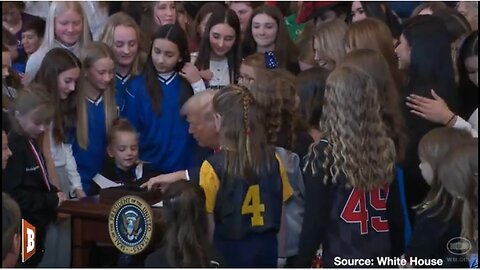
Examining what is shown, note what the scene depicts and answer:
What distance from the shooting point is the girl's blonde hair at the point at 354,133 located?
157 inches

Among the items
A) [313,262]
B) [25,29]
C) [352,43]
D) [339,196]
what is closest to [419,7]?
[352,43]

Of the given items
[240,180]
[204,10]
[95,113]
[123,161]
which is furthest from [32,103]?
[240,180]

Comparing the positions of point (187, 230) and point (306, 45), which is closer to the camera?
point (187, 230)

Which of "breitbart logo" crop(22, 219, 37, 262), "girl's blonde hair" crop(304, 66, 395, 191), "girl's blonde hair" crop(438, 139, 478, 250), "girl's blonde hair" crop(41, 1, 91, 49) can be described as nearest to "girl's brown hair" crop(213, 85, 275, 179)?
"girl's blonde hair" crop(304, 66, 395, 191)

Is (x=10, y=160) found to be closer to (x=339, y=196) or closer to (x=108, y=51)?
(x=108, y=51)

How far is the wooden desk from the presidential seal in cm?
2

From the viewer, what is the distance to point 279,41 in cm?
405

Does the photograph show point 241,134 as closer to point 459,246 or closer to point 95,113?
point 95,113

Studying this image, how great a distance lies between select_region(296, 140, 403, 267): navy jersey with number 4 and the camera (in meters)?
3.99

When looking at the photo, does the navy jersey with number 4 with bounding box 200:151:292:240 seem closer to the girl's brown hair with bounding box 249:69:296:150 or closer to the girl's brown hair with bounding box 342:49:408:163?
the girl's brown hair with bounding box 249:69:296:150

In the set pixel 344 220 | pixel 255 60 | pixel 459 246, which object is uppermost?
pixel 255 60

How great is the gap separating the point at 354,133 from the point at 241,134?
43 centimetres

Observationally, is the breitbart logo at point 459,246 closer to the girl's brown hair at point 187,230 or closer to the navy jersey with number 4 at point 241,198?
the navy jersey with number 4 at point 241,198

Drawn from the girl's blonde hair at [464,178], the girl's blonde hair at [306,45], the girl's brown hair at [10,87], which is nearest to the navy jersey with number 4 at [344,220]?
the girl's blonde hair at [464,178]
